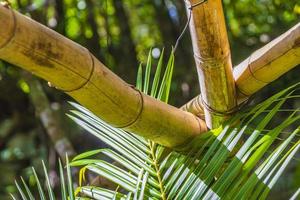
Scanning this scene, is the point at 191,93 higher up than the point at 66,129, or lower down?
higher up

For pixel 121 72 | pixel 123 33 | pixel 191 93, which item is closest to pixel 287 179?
pixel 191 93

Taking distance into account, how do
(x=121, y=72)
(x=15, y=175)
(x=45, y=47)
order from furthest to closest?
(x=121, y=72) → (x=15, y=175) → (x=45, y=47)

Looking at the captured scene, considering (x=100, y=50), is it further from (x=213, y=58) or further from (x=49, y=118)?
(x=213, y=58)

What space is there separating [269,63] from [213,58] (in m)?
0.11

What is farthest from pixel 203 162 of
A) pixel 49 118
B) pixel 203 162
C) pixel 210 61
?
pixel 49 118

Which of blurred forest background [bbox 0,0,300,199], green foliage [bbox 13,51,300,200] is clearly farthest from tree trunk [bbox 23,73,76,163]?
green foliage [bbox 13,51,300,200]

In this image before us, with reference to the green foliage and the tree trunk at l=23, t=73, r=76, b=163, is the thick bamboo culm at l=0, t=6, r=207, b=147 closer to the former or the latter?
the green foliage

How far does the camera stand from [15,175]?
2.54 metres

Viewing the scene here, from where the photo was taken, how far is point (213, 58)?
0.90 meters

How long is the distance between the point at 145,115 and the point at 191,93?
177 centimetres

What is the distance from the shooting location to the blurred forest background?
98.1 inches

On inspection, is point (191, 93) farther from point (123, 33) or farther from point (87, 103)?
point (87, 103)

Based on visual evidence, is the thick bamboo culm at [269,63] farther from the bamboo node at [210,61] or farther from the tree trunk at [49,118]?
the tree trunk at [49,118]

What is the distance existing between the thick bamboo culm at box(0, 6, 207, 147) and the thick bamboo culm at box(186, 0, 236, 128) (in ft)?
0.23
